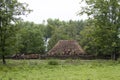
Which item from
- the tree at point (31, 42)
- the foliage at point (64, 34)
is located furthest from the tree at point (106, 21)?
the foliage at point (64, 34)

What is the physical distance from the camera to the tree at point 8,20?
120 feet

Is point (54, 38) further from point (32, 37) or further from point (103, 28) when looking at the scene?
point (103, 28)

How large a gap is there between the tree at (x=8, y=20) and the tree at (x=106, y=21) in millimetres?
10220

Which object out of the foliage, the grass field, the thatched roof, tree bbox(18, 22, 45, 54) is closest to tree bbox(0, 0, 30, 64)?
the grass field

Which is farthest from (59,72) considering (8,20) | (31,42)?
(31,42)

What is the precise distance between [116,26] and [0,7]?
15.6 metres

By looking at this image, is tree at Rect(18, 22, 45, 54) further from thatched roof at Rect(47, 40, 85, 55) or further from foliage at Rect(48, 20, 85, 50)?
thatched roof at Rect(47, 40, 85, 55)

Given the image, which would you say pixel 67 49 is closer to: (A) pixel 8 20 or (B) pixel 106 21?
(B) pixel 106 21

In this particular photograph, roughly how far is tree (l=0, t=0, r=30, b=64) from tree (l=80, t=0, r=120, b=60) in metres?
10.2

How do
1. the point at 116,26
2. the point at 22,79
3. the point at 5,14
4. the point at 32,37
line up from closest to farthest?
the point at 22,79
the point at 5,14
the point at 116,26
the point at 32,37

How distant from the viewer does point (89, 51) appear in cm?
6200

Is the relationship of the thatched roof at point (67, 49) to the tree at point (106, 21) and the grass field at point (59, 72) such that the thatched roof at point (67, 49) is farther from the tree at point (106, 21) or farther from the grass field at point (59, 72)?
the grass field at point (59, 72)

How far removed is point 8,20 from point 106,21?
13612 millimetres

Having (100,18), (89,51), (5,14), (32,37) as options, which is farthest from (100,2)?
(32,37)
